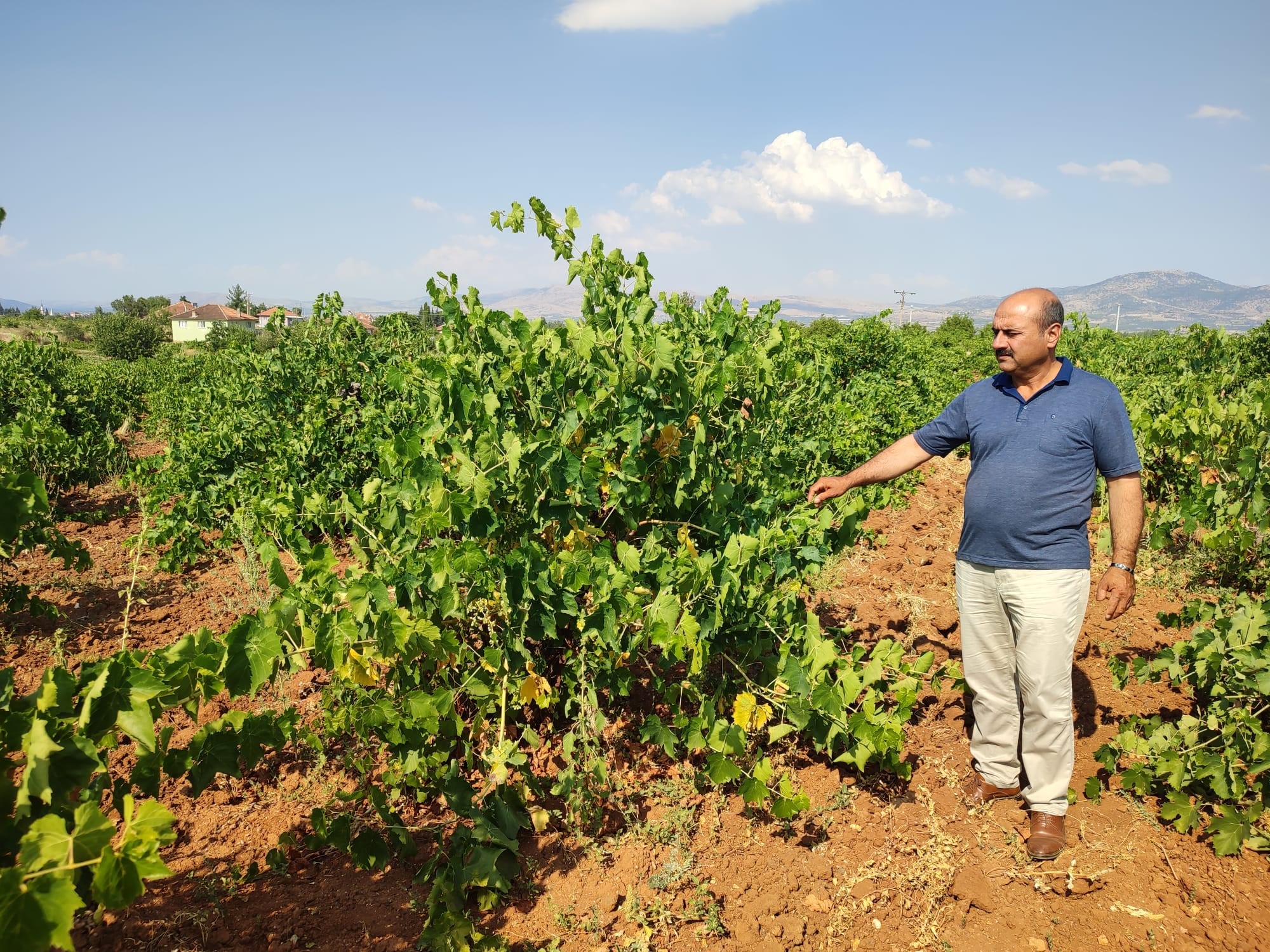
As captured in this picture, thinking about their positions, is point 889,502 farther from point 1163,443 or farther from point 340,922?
Answer: point 340,922

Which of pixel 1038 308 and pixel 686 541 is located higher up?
pixel 1038 308

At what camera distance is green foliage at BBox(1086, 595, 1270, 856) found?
287cm

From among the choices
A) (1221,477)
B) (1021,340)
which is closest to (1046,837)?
(1021,340)

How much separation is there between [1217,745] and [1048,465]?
5.05 ft

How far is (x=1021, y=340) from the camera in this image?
2.79m

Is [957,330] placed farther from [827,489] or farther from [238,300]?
[238,300]

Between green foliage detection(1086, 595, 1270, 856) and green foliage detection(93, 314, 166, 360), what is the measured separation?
49524 millimetres

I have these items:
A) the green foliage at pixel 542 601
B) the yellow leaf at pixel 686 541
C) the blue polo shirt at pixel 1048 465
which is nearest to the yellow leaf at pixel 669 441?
the green foliage at pixel 542 601

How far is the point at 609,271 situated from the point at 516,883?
243 centimetres

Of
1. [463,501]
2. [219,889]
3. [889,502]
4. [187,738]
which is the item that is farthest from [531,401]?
[889,502]

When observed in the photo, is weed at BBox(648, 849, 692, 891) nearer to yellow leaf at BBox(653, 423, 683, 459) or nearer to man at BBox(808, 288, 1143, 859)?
man at BBox(808, 288, 1143, 859)

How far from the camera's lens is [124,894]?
4.06 ft

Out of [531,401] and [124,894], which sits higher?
[531,401]

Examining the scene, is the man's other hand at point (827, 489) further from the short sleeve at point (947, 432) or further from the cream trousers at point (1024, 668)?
the cream trousers at point (1024, 668)
